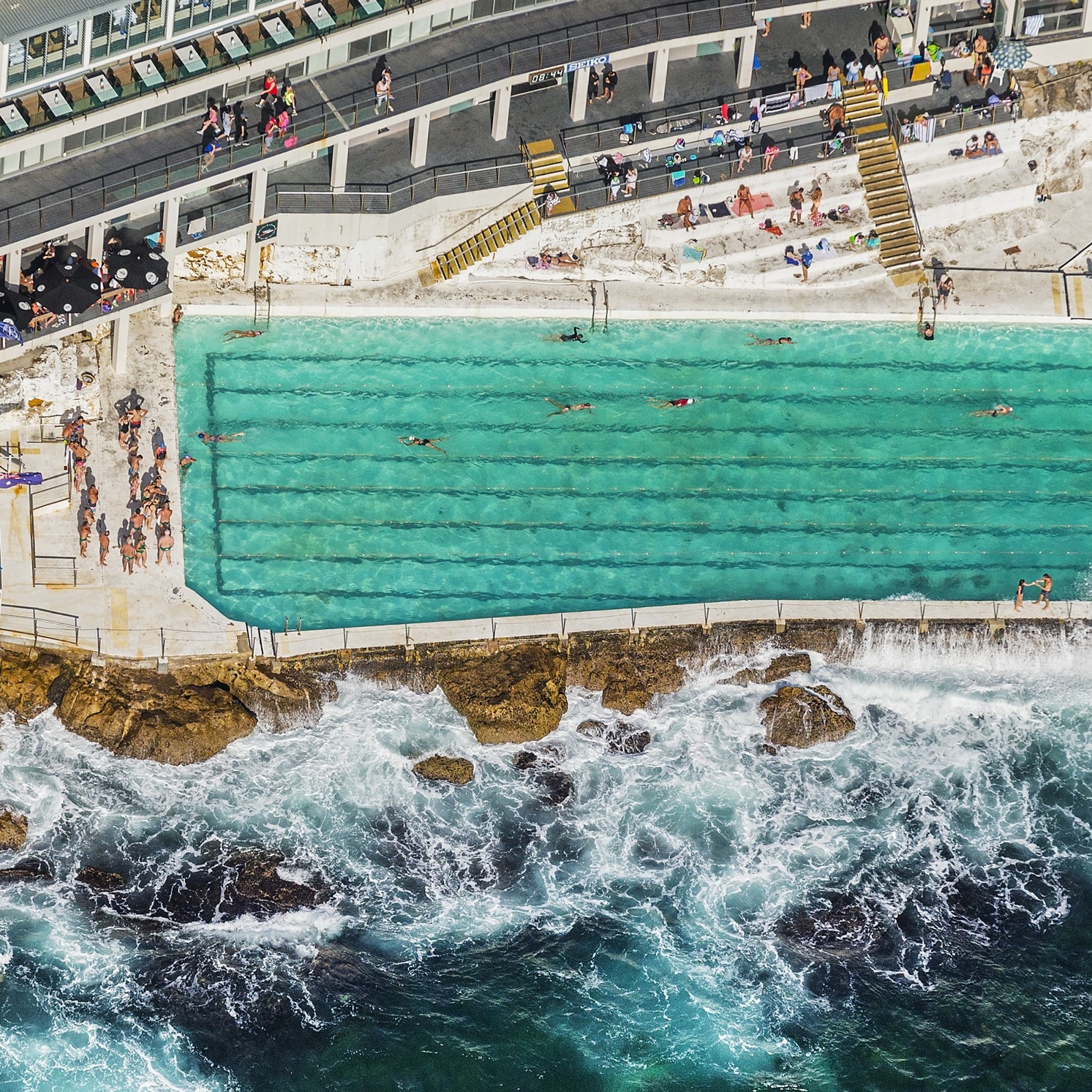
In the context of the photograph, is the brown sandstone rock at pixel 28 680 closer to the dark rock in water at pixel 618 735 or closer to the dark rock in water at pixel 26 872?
the dark rock in water at pixel 26 872

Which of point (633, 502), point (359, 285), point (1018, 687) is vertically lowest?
point (1018, 687)

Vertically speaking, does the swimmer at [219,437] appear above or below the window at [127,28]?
below

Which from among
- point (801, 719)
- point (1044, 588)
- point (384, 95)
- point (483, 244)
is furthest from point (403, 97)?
point (1044, 588)

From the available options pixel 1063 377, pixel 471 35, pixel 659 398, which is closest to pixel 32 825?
pixel 659 398

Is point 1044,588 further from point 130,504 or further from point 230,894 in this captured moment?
point 130,504

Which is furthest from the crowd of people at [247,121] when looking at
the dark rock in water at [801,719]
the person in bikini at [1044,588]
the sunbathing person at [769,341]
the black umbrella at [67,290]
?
the person in bikini at [1044,588]

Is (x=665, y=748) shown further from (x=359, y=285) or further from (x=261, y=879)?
(x=359, y=285)

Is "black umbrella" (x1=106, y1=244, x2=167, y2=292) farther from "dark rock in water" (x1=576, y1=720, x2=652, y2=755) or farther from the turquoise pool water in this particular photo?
"dark rock in water" (x1=576, y1=720, x2=652, y2=755)
